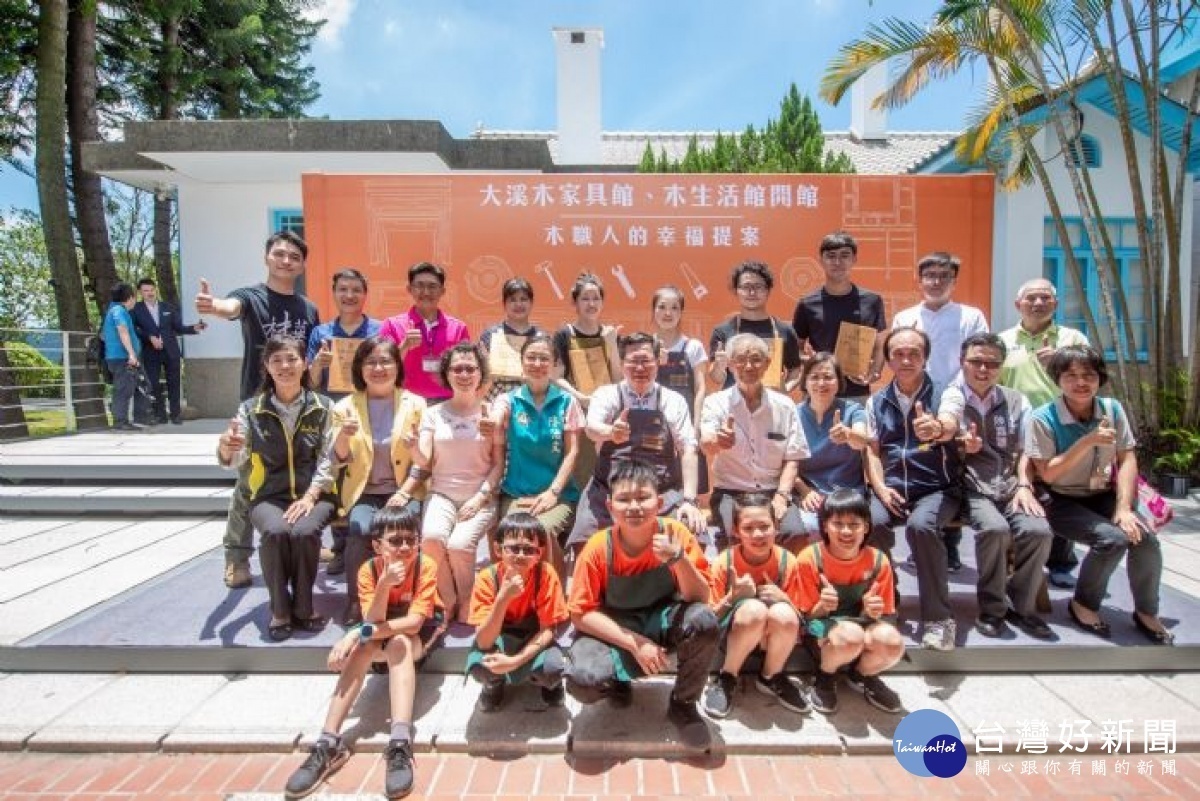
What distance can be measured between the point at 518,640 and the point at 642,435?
1.25 m

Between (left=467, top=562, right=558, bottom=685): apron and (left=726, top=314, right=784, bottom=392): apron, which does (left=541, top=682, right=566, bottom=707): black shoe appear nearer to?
(left=467, top=562, right=558, bottom=685): apron

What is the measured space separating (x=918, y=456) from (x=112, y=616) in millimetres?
4611

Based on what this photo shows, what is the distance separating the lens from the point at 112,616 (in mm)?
3703

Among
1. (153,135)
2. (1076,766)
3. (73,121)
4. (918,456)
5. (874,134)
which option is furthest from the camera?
(874,134)

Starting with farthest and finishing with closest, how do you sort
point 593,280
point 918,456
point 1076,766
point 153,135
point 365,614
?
point 153,135 < point 593,280 < point 918,456 < point 365,614 < point 1076,766

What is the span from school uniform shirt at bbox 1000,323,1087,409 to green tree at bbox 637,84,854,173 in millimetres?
6374

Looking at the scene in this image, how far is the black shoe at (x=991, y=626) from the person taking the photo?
332 cm

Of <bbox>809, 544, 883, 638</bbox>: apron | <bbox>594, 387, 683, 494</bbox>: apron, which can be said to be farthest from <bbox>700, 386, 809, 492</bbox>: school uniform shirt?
<bbox>809, 544, 883, 638</bbox>: apron

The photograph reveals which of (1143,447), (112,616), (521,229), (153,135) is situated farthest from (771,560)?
(153,135)

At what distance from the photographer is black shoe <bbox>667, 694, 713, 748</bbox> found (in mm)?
2660

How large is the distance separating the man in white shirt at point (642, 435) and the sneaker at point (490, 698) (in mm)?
803

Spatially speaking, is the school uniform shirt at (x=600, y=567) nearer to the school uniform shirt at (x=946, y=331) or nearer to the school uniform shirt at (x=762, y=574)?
the school uniform shirt at (x=762, y=574)

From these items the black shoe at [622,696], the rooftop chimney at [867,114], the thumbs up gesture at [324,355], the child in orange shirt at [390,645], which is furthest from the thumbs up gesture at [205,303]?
the rooftop chimney at [867,114]

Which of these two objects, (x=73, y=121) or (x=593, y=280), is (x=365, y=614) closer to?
(x=593, y=280)
